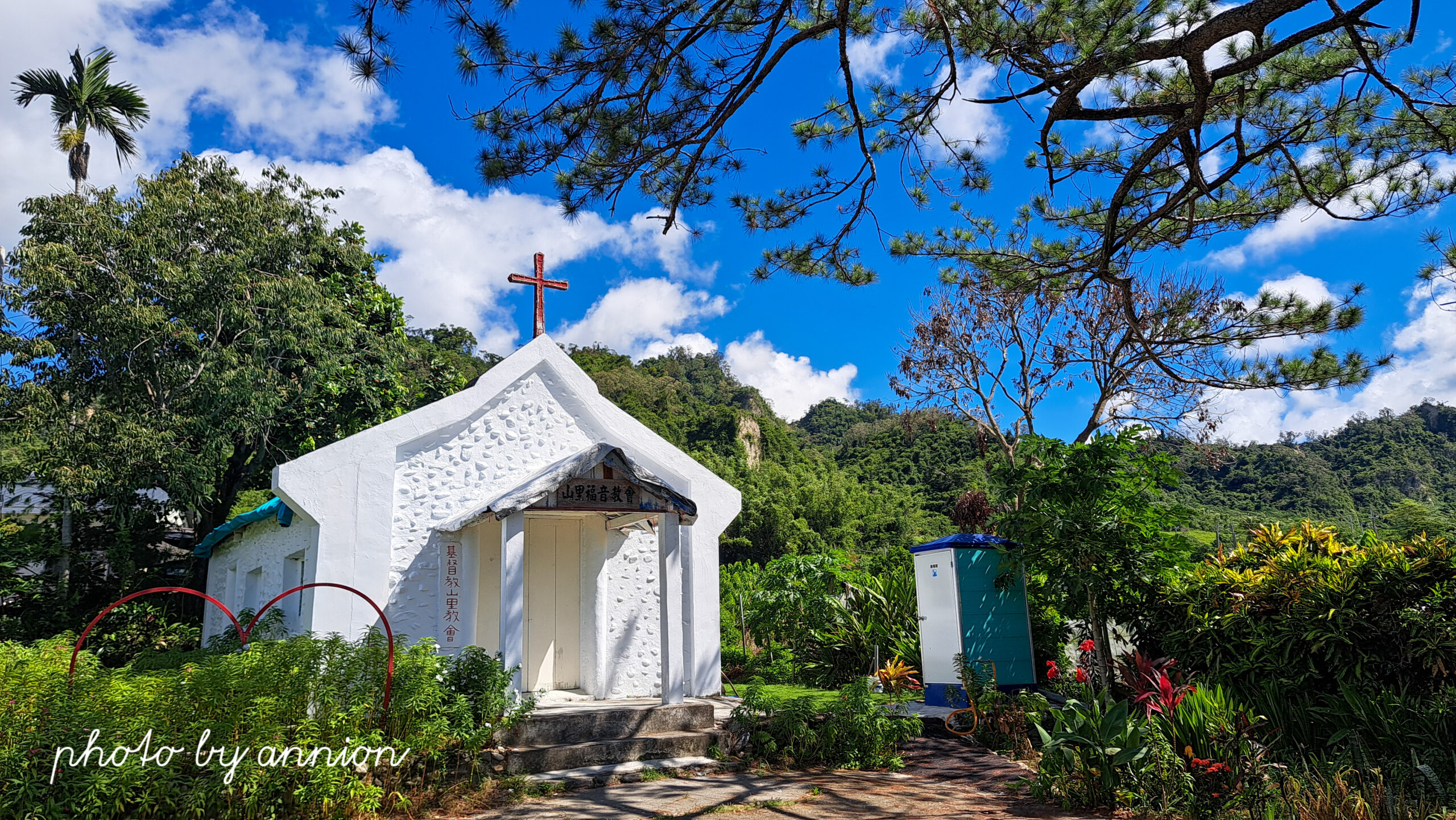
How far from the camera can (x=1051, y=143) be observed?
24.9 feet

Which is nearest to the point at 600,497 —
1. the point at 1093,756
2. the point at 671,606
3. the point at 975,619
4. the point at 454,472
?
the point at 671,606

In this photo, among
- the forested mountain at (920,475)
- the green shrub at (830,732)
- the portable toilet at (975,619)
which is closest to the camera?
the green shrub at (830,732)

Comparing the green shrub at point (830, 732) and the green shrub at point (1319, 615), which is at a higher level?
the green shrub at point (1319, 615)

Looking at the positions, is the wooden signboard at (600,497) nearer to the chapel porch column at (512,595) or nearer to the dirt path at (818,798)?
the chapel porch column at (512,595)

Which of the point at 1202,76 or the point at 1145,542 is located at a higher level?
the point at 1202,76

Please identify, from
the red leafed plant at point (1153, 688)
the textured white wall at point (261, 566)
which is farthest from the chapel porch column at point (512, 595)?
the red leafed plant at point (1153, 688)

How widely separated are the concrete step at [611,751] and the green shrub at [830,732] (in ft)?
1.38

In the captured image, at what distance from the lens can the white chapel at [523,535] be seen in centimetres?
831

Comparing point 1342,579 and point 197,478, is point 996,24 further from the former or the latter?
point 197,478

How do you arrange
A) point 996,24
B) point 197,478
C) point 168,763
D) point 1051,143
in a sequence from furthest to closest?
point 197,478, point 1051,143, point 996,24, point 168,763

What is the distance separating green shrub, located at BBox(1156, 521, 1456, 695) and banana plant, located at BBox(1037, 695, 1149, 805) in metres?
1.67

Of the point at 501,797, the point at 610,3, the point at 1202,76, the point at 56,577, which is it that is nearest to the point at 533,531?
the point at 501,797

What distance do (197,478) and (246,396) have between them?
155 cm

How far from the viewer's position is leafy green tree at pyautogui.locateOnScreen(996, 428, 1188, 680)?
27.7 ft
